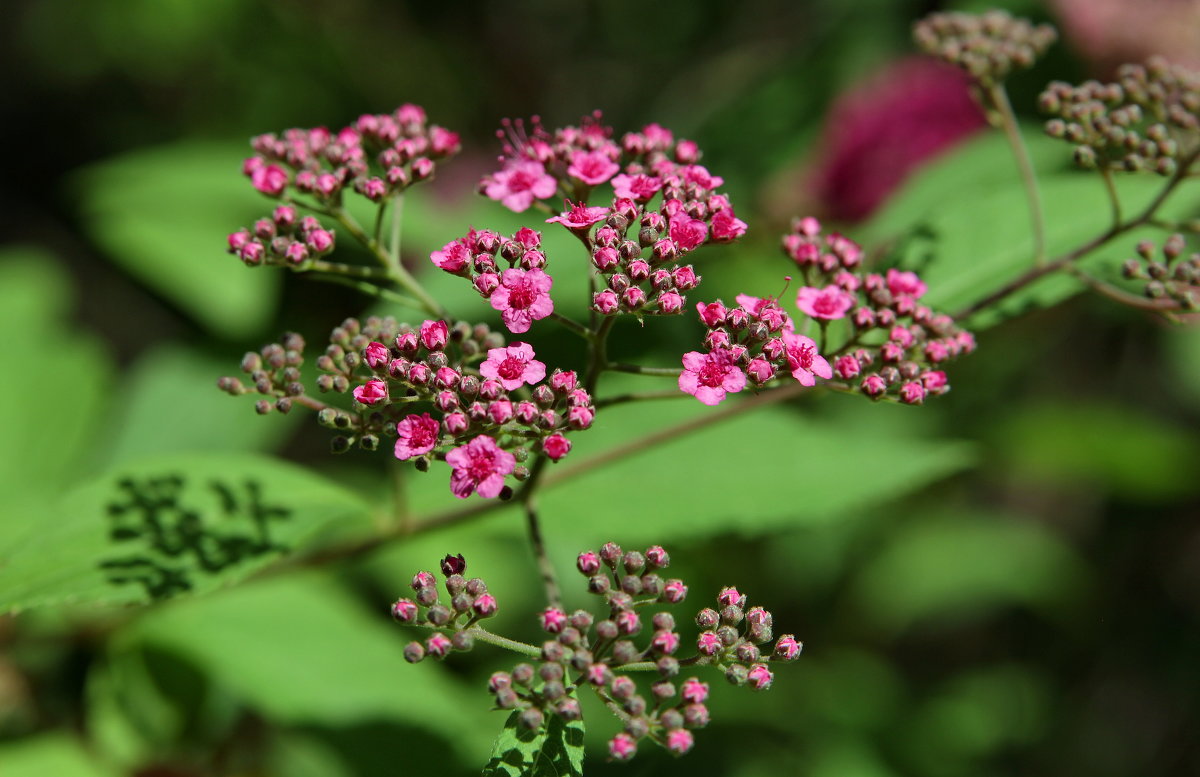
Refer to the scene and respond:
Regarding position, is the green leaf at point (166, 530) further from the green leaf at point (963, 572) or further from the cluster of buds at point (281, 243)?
the green leaf at point (963, 572)

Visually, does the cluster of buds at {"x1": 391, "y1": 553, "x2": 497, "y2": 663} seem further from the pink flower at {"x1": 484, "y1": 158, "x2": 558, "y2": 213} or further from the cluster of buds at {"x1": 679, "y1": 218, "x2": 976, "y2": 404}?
the pink flower at {"x1": 484, "y1": 158, "x2": 558, "y2": 213}

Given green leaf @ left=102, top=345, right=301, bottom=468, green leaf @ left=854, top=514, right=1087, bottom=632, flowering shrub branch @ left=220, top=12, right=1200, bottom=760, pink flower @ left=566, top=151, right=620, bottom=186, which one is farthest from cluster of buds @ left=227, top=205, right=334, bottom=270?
green leaf @ left=854, top=514, right=1087, bottom=632

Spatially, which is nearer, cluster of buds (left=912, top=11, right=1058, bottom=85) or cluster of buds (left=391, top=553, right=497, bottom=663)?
cluster of buds (left=391, top=553, right=497, bottom=663)

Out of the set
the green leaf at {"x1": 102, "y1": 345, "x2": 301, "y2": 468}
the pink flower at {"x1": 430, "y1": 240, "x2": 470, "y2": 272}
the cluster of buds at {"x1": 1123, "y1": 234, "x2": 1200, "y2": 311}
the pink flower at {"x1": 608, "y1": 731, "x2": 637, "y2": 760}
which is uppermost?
the pink flower at {"x1": 430, "y1": 240, "x2": 470, "y2": 272}

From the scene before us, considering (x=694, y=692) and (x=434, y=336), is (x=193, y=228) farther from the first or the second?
(x=694, y=692)

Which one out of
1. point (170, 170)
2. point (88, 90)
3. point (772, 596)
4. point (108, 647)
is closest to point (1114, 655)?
point (772, 596)

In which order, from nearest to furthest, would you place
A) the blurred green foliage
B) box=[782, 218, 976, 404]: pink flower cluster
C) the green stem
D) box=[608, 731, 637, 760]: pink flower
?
box=[608, 731, 637, 760]: pink flower → box=[782, 218, 976, 404]: pink flower cluster → the green stem → the blurred green foliage

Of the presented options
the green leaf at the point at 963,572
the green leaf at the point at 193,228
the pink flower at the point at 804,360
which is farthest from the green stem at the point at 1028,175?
the green leaf at the point at 193,228

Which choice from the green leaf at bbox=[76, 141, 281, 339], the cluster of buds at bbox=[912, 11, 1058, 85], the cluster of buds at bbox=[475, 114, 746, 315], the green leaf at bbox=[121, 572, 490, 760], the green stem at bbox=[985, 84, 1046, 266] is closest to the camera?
the cluster of buds at bbox=[475, 114, 746, 315]
